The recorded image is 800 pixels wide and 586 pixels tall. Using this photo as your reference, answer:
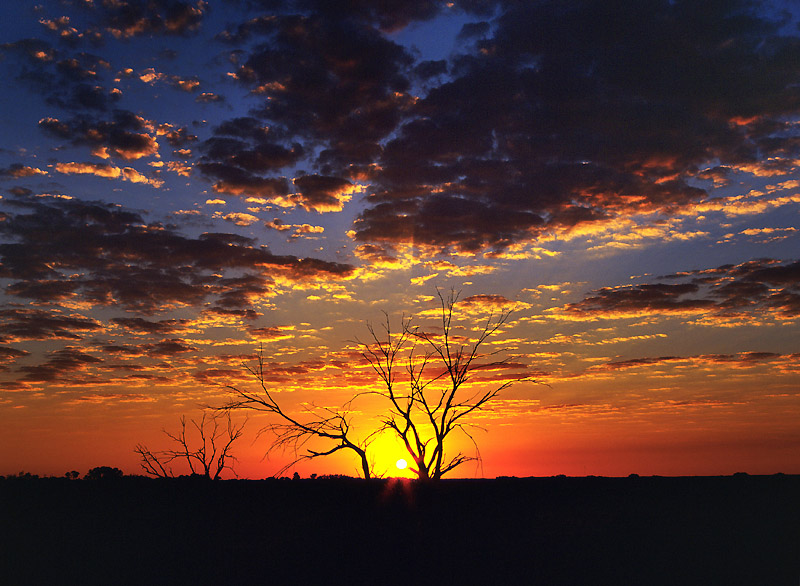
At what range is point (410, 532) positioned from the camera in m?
6.77

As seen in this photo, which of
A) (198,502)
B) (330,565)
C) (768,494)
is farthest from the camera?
(198,502)

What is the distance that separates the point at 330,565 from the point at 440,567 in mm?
1223

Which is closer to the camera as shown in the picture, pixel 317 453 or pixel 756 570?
pixel 756 570

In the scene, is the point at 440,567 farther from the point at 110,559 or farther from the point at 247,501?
the point at 110,559

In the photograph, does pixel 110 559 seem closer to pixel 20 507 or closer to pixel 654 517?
pixel 20 507

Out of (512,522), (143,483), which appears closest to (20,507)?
(143,483)

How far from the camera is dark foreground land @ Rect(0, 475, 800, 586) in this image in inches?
239

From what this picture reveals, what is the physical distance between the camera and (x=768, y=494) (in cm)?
696

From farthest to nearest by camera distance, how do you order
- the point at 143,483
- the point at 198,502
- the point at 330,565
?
1. the point at 143,483
2. the point at 198,502
3. the point at 330,565

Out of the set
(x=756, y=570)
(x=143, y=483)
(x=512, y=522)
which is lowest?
(x=756, y=570)

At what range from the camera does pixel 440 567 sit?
6215mm

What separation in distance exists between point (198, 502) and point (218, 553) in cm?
100

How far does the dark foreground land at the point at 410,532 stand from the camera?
6062 mm

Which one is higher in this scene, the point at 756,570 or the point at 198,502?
the point at 198,502
